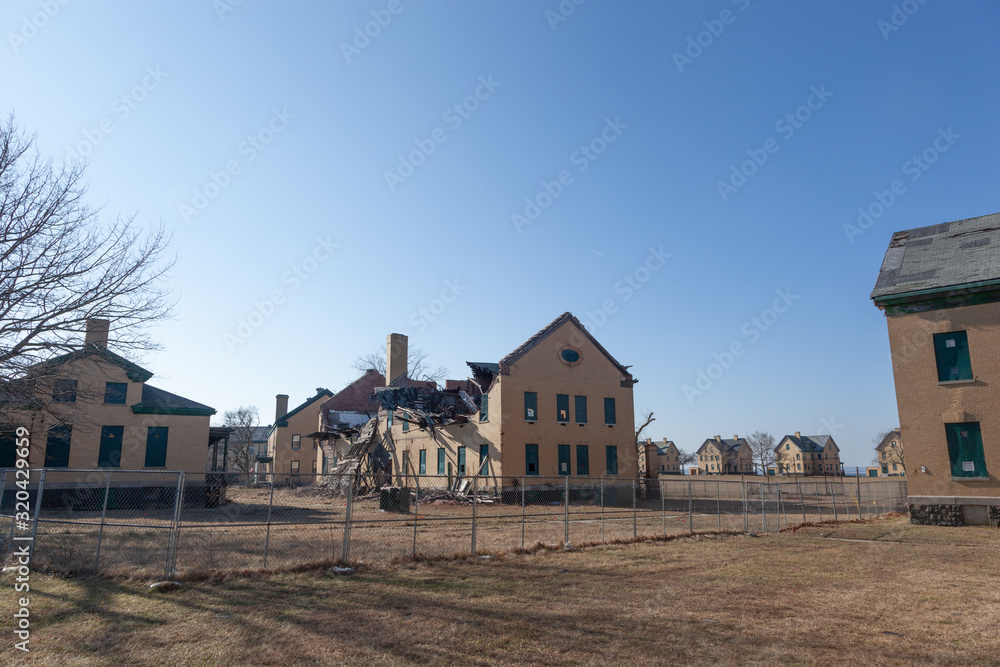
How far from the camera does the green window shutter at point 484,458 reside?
33312 mm

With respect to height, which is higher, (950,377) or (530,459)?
(950,377)

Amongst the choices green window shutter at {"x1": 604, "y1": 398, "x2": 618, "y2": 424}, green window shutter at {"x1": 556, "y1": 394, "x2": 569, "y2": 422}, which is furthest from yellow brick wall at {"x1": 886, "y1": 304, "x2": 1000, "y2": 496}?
green window shutter at {"x1": 556, "y1": 394, "x2": 569, "y2": 422}

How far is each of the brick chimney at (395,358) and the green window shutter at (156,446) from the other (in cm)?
1472

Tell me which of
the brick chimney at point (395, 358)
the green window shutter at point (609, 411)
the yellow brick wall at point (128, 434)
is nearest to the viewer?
the yellow brick wall at point (128, 434)

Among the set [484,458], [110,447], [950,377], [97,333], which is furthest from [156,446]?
[950,377]

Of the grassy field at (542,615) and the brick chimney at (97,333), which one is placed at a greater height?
the brick chimney at (97,333)

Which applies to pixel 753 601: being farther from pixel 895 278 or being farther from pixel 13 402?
pixel 895 278

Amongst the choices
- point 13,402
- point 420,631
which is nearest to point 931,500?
point 420,631

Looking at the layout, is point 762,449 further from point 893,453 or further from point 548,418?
point 548,418

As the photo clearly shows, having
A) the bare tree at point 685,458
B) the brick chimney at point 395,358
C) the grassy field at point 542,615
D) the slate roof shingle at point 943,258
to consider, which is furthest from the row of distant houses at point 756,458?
the grassy field at point 542,615

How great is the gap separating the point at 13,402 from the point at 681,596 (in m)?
16.4

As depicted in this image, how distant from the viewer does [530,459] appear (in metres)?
33.3

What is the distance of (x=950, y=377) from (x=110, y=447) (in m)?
37.3

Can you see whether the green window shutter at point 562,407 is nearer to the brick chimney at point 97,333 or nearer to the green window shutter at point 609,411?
the green window shutter at point 609,411
